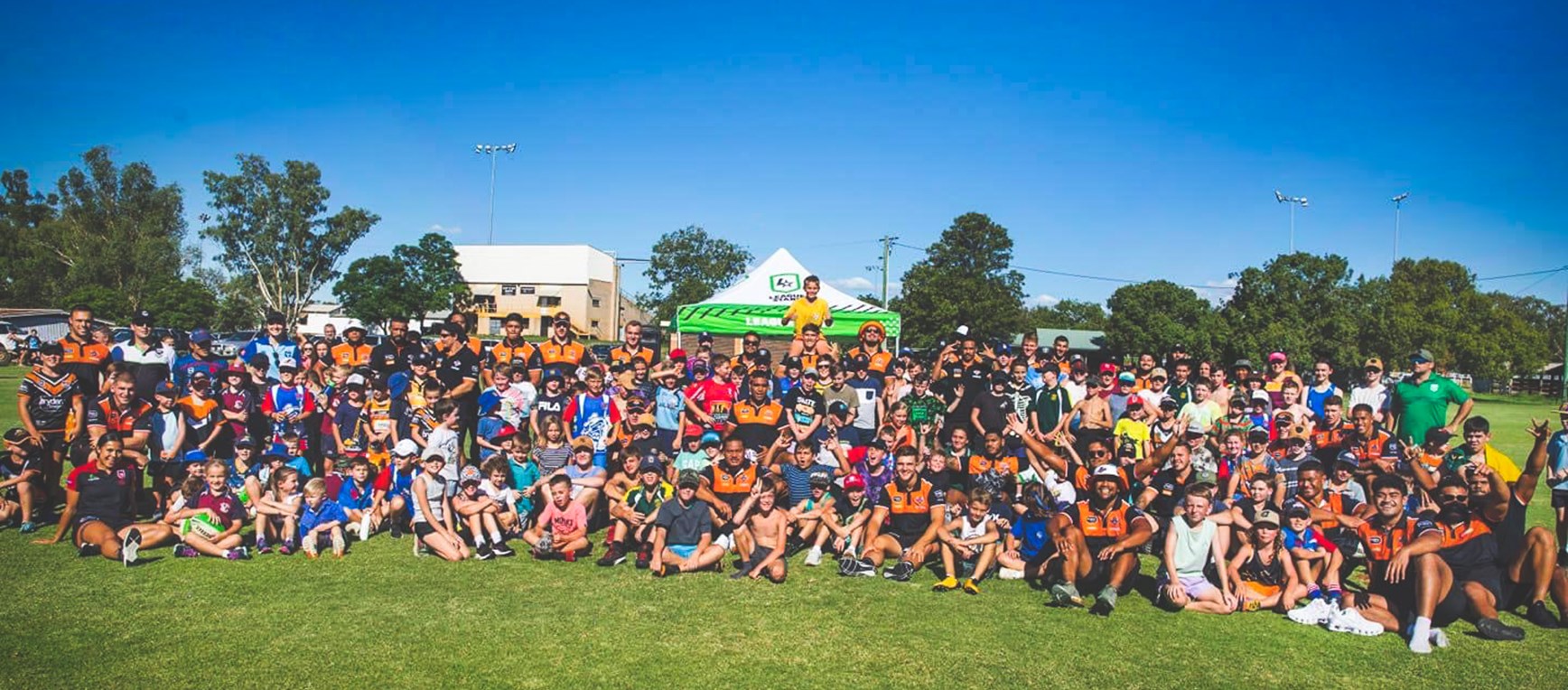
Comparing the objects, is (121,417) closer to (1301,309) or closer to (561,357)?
(561,357)

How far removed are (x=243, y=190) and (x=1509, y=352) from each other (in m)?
68.7

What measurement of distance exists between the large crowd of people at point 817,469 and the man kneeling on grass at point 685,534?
0.07 ft

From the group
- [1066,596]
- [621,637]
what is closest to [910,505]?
[1066,596]

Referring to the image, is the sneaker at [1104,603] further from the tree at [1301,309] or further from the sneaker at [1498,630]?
the tree at [1301,309]

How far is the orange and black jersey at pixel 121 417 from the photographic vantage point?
819cm

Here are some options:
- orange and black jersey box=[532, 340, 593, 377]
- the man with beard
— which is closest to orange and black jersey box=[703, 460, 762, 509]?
the man with beard

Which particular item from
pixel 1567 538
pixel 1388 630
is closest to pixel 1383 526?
pixel 1388 630

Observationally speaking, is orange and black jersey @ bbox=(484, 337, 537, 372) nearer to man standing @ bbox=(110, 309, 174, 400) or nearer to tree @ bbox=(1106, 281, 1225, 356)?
man standing @ bbox=(110, 309, 174, 400)

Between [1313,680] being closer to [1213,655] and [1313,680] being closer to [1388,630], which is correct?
[1213,655]

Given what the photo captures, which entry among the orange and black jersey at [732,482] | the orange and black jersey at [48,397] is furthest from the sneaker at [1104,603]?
the orange and black jersey at [48,397]

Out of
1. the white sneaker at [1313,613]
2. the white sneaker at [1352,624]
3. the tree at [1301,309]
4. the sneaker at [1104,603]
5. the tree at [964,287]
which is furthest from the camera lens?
the tree at [964,287]

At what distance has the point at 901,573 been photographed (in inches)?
276

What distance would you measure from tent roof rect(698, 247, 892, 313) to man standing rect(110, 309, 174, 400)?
13.4 meters

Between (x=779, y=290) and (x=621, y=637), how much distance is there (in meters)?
17.6
